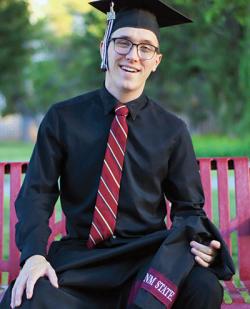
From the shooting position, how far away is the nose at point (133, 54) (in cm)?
277

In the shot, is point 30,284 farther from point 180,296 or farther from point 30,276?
point 180,296

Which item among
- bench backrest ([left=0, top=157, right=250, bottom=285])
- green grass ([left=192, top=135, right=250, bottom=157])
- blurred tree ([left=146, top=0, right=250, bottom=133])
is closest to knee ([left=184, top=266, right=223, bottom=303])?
bench backrest ([left=0, top=157, right=250, bottom=285])

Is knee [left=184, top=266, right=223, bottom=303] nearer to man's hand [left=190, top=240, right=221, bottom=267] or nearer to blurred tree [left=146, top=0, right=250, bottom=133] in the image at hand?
man's hand [left=190, top=240, right=221, bottom=267]

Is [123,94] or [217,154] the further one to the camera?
[217,154]

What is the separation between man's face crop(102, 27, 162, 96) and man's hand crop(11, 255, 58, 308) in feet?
2.87

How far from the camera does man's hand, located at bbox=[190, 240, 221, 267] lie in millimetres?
2484

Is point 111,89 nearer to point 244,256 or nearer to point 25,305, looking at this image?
point 25,305

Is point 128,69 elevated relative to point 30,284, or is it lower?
elevated

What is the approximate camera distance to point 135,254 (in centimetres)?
262

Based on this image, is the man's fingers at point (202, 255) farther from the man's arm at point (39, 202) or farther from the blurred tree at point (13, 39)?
the blurred tree at point (13, 39)

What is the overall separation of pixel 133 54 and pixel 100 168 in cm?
53

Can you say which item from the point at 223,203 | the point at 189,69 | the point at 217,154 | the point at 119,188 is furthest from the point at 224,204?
the point at 189,69

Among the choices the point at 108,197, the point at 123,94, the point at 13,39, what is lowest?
the point at 13,39

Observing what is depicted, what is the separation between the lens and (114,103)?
2854 millimetres
